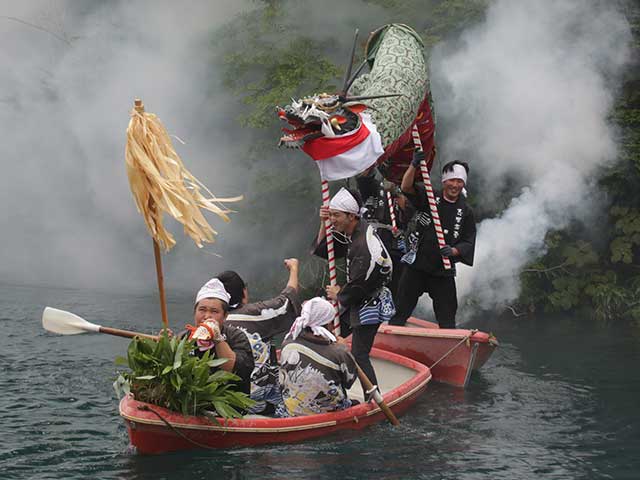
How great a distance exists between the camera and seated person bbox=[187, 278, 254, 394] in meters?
6.43

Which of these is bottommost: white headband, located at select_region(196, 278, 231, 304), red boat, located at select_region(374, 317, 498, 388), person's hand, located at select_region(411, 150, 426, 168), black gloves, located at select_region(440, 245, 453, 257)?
red boat, located at select_region(374, 317, 498, 388)

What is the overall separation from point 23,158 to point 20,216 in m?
1.31

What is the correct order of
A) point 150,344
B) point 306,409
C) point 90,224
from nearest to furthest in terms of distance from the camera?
point 150,344, point 306,409, point 90,224

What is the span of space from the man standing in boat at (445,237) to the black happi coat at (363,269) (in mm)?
1687

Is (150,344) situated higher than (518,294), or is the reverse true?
(518,294)

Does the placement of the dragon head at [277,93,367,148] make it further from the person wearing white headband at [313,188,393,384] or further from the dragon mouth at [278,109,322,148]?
the person wearing white headband at [313,188,393,384]

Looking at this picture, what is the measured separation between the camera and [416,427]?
7992 millimetres

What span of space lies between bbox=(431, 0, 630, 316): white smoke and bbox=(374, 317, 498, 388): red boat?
3.55 meters

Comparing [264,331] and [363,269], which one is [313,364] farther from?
[363,269]

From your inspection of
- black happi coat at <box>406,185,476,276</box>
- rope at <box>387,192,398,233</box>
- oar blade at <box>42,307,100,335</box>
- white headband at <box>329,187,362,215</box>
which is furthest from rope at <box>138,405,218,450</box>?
rope at <box>387,192,398,233</box>

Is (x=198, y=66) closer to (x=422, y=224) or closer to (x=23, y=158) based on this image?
(x=23, y=158)

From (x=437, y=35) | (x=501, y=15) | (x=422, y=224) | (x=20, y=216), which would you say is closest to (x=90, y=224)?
(x=20, y=216)

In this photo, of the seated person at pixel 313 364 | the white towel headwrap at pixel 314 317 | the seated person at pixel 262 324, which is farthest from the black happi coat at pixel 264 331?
the white towel headwrap at pixel 314 317

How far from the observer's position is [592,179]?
13.3 meters
